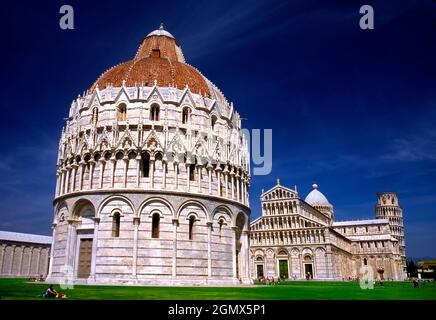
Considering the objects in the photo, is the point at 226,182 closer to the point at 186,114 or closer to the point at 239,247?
the point at 239,247

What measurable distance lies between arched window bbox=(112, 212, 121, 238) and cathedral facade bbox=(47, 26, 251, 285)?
0.08 m

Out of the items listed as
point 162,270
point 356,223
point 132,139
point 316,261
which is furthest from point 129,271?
point 356,223

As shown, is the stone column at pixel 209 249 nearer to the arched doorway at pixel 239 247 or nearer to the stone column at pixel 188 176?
the stone column at pixel 188 176

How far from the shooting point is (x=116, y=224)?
33.0m

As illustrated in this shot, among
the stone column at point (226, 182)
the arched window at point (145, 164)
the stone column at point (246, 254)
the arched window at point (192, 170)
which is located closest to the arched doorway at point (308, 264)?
the stone column at point (246, 254)

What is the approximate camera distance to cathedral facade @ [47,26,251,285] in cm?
3256

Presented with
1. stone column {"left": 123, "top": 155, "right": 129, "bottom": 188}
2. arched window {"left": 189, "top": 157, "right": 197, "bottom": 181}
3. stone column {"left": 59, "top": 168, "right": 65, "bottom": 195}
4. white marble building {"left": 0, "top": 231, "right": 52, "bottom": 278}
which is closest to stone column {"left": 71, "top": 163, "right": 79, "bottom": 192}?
stone column {"left": 59, "top": 168, "right": 65, "bottom": 195}

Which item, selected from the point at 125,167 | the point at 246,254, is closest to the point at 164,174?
the point at 125,167

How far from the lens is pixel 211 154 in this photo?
1452 inches

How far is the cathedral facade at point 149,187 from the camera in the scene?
3256cm

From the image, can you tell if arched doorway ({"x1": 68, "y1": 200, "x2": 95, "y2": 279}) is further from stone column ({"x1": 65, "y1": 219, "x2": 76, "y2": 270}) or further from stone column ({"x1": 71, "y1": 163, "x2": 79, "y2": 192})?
stone column ({"x1": 71, "y1": 163, "x2": 79, "y2": 192})

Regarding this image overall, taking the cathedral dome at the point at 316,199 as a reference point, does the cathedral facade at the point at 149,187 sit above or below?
below

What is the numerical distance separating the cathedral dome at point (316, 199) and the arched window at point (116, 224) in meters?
89.3

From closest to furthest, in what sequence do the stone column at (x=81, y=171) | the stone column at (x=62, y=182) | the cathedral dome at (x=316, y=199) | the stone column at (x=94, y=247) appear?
the stone column at (x=94, y=247) < the stone column at (x=81, y=171) < the stone column at (x=62, y=182) < the cathedral dome at (x=316, y=199)
